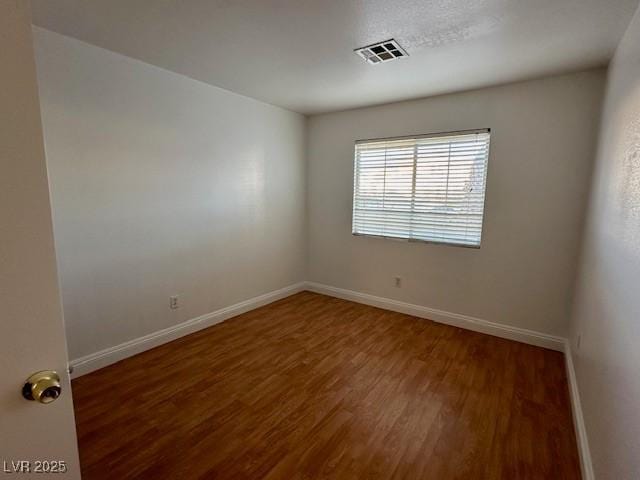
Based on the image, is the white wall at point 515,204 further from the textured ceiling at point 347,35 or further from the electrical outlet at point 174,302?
the electrical outlet at point 174,302

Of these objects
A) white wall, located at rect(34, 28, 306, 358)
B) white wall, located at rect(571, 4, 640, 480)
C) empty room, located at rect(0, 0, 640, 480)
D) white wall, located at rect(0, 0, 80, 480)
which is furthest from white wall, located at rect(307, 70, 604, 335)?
white wall, located at rect(0, 0, 80, 480)

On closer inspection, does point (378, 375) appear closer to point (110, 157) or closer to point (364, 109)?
point (110, 157)

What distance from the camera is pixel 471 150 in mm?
3092

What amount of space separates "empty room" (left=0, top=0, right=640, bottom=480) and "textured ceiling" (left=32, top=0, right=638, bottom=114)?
0.02m

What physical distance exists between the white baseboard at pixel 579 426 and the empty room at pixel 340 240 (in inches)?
1.0

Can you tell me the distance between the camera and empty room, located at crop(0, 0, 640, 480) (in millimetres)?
1277

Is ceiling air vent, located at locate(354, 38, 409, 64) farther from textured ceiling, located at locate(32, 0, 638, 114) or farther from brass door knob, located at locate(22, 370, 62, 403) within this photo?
brass door knob, located at locate(22, 370, 62, 403)

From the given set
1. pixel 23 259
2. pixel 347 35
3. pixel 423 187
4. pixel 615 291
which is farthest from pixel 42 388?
pixel 423 187

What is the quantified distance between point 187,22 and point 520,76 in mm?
2734

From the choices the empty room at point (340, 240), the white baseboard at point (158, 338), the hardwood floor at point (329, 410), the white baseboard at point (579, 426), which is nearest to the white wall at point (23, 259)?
the empty room at point (340, 240)

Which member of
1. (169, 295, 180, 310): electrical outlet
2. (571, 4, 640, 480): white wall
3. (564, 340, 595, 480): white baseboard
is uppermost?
(571, 4, 640, 480): white wall

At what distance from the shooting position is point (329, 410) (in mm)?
2016

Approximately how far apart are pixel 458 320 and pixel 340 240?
1.74 meters

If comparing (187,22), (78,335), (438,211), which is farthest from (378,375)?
(187,22)
